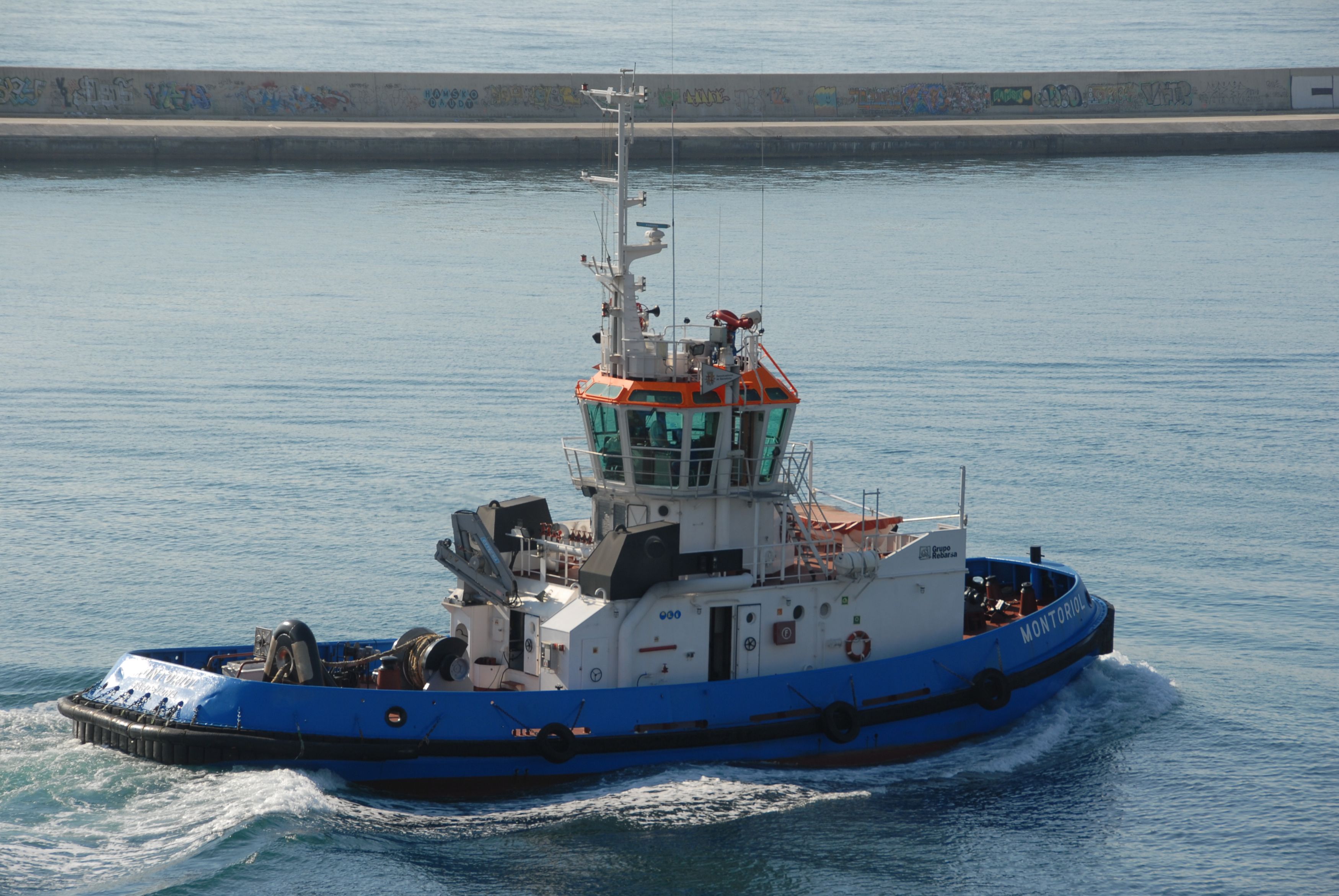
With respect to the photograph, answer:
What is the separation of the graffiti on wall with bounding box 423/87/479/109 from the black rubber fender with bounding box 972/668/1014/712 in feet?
147

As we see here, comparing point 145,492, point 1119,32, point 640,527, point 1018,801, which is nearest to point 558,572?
point 640,527

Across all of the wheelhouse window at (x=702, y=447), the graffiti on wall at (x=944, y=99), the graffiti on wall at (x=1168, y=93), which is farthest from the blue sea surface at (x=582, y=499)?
the graffiti on wall at (x=1168, y=93)

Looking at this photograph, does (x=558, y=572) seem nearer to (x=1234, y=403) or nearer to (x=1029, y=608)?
(x=1029, y=608)

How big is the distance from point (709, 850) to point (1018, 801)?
3.36m

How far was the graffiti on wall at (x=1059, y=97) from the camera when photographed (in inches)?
2434

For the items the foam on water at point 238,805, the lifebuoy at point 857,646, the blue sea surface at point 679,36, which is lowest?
the foam on water at point 238,805

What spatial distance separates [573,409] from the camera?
91.4 feet

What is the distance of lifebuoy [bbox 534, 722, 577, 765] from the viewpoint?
14391 mm

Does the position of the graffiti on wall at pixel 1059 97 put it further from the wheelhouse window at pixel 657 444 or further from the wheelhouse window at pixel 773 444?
the wheelhouse window at pixel 657 444

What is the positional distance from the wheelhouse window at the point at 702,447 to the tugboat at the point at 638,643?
0.02m

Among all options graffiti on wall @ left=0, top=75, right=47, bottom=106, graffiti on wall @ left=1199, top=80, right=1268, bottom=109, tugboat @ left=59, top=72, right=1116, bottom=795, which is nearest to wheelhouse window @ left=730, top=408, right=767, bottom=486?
tugboat @ left=59, top=72, right=1116, bottom=795

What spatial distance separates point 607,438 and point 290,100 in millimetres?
45043

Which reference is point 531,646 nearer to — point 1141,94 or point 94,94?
point 94,94

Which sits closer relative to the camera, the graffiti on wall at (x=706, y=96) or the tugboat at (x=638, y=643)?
the tugboat at (x=638, y=643)
